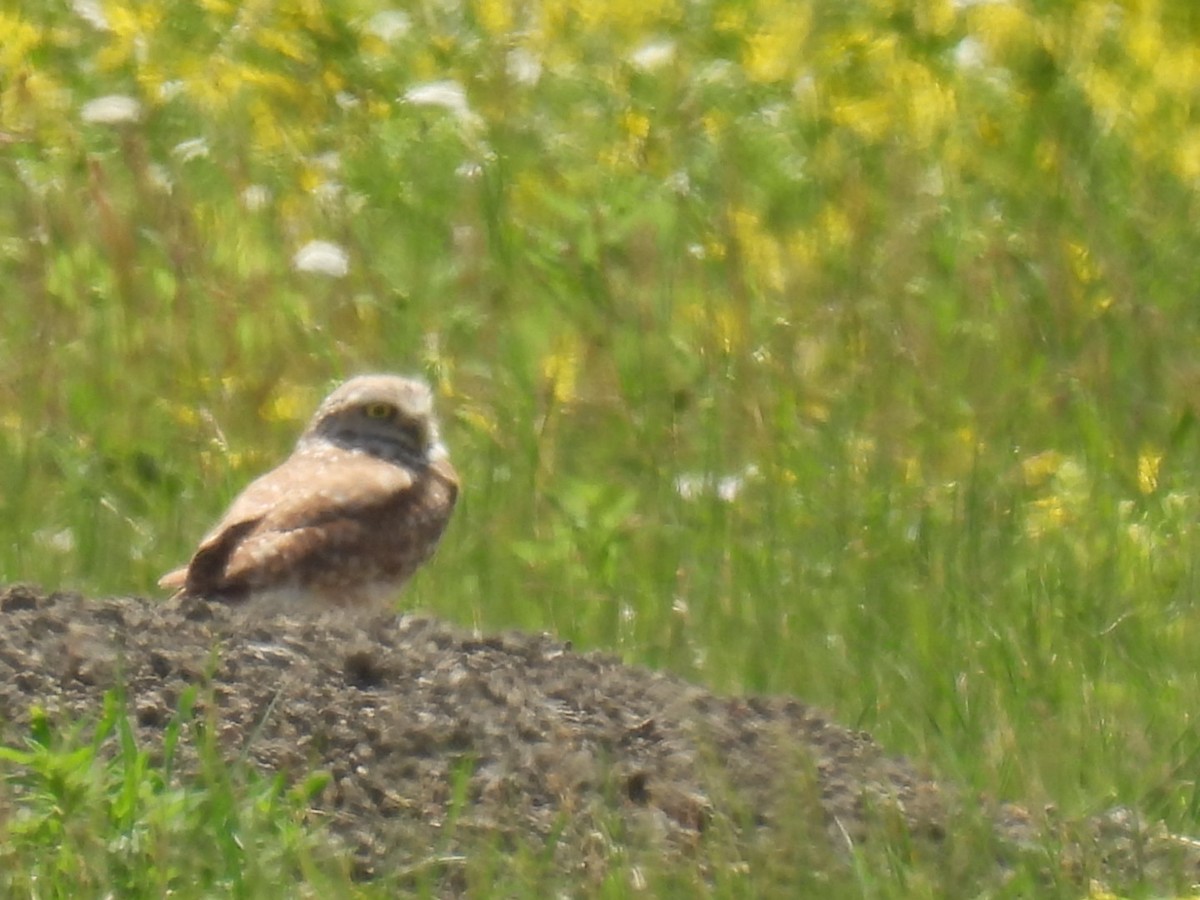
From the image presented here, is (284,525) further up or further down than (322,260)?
further up

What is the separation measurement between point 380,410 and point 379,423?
0.12 feet

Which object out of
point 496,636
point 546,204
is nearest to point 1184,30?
point 546,204

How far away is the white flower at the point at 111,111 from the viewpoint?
8797mm

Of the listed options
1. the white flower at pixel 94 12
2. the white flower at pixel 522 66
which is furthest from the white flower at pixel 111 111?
the white flower at pixel 522 66

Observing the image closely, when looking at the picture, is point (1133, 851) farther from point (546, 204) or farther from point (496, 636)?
point (546, 204)

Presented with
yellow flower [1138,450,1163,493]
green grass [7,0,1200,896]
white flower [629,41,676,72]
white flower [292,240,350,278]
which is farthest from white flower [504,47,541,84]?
yellow flower [1138,450,1163,493]

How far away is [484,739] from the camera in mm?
4855

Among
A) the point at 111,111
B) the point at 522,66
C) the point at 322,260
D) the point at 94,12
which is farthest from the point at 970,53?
the point at 94,12

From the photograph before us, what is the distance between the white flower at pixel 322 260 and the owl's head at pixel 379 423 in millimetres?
1426

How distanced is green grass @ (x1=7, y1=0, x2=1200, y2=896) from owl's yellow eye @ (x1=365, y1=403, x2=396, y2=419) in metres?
0.52

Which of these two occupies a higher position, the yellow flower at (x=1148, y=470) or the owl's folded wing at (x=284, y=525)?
the owl's folded wing at (x=284, y=525)

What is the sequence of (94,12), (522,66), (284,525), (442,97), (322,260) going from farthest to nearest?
(94,12) < (522,66) < (442,97) < (322,260) < (284,525)

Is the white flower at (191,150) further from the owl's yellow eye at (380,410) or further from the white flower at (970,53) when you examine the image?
the white flower at (970,53)

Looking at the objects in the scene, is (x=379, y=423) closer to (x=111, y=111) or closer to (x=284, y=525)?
(x=284, y=525)
